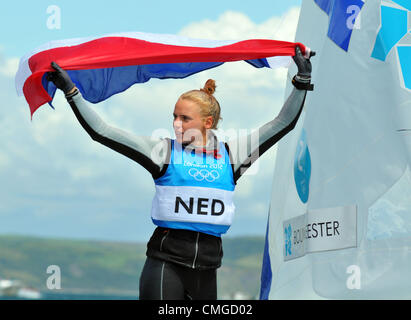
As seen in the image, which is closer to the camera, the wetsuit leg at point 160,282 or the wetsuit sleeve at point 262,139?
the wetsuit leg at point 160,282

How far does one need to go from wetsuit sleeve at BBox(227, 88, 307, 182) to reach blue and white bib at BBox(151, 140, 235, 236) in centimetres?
19

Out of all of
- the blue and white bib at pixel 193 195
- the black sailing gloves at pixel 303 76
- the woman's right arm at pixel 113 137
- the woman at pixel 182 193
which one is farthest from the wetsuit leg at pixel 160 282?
the black sailing gloves at pixel 303 76

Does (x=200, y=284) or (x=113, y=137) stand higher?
(x=113, y=137)

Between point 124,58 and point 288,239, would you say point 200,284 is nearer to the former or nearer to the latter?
point 124,58

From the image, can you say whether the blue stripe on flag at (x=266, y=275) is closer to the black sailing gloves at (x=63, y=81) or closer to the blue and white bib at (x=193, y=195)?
the blue and white bib at (x=193, y=195)

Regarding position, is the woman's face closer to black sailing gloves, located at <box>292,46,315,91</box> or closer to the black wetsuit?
the black wetsuit

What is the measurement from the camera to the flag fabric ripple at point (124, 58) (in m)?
4.45

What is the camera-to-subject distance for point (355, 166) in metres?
5.41

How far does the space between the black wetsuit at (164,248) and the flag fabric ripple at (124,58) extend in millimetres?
700

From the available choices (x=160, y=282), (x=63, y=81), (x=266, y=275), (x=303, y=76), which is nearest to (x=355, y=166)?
(x=303, y=76)

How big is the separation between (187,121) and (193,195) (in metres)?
0.46

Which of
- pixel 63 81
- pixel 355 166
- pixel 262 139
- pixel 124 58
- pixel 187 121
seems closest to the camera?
pixel 63 81

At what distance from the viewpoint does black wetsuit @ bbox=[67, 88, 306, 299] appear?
379 cm
